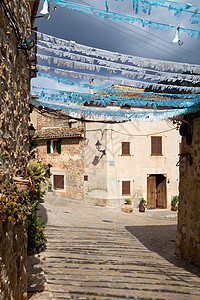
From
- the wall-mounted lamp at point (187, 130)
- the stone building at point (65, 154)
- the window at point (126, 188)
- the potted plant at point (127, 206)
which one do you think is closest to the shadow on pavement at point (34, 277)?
the wall-mounted lamp at point (187, 130)

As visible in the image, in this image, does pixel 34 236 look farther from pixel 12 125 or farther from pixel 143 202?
pixel 143 202

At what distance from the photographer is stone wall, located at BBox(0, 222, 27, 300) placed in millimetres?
2746

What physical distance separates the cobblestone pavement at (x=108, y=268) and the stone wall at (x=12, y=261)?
96 cm

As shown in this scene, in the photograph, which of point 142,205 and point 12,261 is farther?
point 142,205

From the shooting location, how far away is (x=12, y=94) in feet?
11.0

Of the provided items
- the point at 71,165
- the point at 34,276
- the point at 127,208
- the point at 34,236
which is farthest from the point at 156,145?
the point at 34,276

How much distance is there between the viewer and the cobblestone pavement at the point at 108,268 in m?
4.57

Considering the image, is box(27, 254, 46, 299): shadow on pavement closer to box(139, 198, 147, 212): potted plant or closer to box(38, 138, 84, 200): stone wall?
box(38, 138, 84, 200): stone wall

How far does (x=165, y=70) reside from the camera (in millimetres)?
5336

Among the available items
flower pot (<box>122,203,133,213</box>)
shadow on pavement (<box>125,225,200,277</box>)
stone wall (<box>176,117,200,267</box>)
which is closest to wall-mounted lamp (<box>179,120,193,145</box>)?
stone wall (<box>176,117,200,267</box>)

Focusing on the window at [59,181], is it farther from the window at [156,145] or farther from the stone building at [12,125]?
the stone building at [12,125]

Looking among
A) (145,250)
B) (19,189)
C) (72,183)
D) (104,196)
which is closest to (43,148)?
(72,183)

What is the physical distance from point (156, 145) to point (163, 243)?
9.83 metres

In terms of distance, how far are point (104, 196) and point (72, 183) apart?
8.70ft
